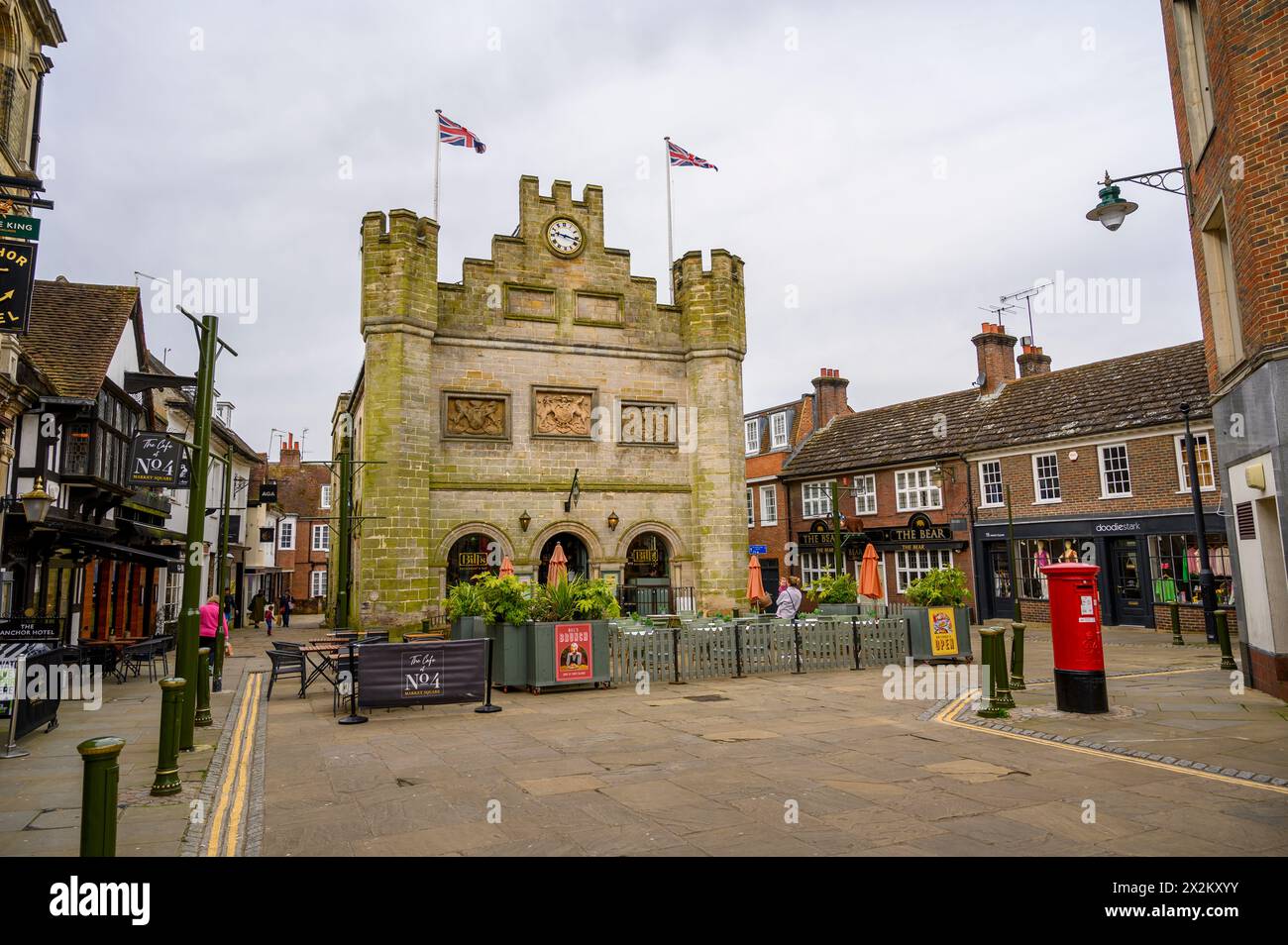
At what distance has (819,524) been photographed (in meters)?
36.1

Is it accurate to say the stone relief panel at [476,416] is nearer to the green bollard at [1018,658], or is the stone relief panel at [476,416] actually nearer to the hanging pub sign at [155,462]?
the hanging pub sign at [155,462]

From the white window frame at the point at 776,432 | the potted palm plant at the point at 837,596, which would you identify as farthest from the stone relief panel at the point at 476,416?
the white window frame at the point at 776,432

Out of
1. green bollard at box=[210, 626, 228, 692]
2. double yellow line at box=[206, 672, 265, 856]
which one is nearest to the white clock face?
green bollard at box=[210, 626, 228, 692]

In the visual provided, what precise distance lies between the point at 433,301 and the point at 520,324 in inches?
99.2

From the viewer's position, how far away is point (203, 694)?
10828mm

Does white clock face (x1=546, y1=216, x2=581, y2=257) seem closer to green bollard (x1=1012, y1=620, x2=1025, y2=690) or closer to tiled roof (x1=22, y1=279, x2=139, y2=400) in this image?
tiled roof (x1=22, y1=279, x2=139, y2=400)

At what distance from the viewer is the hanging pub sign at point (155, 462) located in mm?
13078

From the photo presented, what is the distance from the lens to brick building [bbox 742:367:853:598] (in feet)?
128

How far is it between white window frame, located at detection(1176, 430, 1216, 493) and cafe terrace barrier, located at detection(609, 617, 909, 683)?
1292cm

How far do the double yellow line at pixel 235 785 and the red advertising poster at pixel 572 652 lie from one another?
456 cm

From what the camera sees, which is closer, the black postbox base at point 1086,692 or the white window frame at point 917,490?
the black postbox base at point 1086,692

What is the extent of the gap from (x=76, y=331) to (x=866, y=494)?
27947 mm

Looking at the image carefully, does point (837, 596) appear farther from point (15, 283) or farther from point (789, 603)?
point (15, 283)
